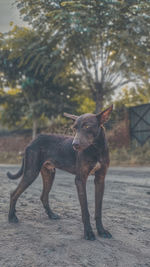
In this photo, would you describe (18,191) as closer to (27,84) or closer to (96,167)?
(96,167)

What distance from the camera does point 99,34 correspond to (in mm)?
14430

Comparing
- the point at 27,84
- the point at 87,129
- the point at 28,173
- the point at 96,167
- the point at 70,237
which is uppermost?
the point at 27,84

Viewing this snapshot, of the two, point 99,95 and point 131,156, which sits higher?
point 99,95

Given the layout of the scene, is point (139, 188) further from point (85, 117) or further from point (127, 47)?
point (127, 47)

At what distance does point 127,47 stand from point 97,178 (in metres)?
12.1

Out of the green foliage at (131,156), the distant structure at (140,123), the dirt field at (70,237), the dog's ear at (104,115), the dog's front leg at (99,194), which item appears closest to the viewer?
the dirt field at (70,237)

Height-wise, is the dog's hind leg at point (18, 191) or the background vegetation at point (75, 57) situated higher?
the background vegetation at point (75, 57)

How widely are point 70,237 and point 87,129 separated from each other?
1219 mm

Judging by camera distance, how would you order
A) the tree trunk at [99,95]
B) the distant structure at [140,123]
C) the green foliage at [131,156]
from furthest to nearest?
the tree trunk at [99,95], the distant structure at [140,123], the green foliage at [131,156]

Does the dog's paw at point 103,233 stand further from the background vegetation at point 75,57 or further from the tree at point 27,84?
the tree at point 27,84

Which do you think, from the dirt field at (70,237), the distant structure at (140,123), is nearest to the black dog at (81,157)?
the dirt field at (70,237)

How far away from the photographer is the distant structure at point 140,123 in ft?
51.0

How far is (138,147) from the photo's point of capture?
14.7 metres

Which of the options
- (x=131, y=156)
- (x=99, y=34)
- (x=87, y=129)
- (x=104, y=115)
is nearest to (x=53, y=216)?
(x=87, y=129)
